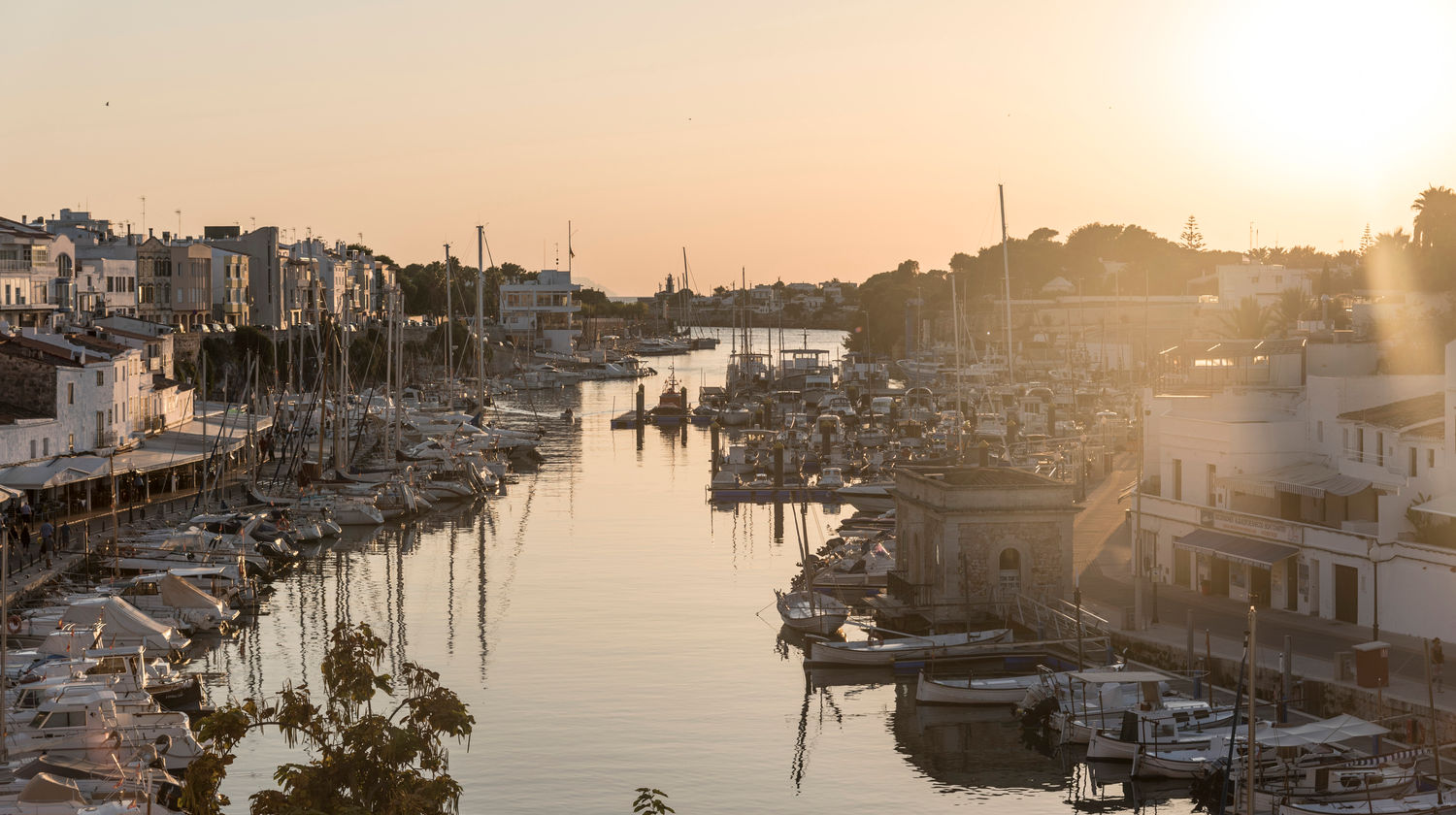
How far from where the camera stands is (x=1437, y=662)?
114ft

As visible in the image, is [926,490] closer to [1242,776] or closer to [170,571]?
[1242,776]

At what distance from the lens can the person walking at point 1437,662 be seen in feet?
111

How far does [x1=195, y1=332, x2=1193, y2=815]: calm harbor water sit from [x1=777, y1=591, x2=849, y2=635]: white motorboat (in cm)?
80

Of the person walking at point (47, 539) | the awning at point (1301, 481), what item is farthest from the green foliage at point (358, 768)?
the person walking at point (47, 539)

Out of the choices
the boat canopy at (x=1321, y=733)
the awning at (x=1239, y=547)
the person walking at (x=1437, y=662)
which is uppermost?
the awning at (x=1239, y=547)

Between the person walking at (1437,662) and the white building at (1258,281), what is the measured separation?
357ft

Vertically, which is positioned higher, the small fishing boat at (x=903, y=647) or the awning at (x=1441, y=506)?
the awning at (x=1441, y=506)

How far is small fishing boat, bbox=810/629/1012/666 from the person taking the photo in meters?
43.9

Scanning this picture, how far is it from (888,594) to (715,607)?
8.03 meters

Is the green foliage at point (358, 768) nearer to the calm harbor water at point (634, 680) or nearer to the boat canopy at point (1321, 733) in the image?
the calm harbor water at point (634, 680)

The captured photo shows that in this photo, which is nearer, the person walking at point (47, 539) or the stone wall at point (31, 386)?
the person walking at point (47, 539)

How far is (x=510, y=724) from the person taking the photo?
40.4m

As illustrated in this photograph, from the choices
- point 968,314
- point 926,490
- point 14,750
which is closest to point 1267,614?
point 926,490

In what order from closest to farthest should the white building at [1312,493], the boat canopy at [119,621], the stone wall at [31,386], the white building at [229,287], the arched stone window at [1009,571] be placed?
the white building at [1312,493], the boat canopy at [119,621], the arched stone window at [1009,571], the stone wall at [31,386], the white building at [229,287]
